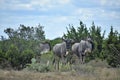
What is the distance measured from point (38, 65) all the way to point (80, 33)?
10125mm

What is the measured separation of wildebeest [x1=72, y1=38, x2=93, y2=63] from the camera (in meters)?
22.2

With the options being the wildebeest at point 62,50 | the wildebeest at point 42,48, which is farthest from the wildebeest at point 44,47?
the wildebeest at point 62,50

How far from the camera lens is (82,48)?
2233cm

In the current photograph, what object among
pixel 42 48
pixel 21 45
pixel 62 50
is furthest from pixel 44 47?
pixel 62 50

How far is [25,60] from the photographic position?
19.8 metres

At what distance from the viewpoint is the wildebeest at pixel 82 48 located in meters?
22.2

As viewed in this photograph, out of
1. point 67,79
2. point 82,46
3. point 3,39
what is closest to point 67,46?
point 82,46

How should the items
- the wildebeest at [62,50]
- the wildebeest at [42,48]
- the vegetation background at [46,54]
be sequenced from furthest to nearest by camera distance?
the wildebeest at [42,48] → the wildebeest at [62,50] → the vegetation background at [46,54]

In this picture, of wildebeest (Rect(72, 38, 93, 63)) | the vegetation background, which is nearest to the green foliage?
the vegetation background

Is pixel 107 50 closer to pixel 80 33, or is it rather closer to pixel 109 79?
pixel 80 33

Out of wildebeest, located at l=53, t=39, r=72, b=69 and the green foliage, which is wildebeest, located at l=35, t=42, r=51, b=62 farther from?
wildebeest, located at l=53, t=39, r=72, b=69

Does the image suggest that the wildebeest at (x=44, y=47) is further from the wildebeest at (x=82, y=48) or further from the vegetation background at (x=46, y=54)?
the wildebeest at (x=82, y=48)

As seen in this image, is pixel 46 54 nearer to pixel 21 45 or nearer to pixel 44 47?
pixel 44 47

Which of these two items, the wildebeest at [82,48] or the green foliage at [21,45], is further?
the wildebeest at [82,48]
